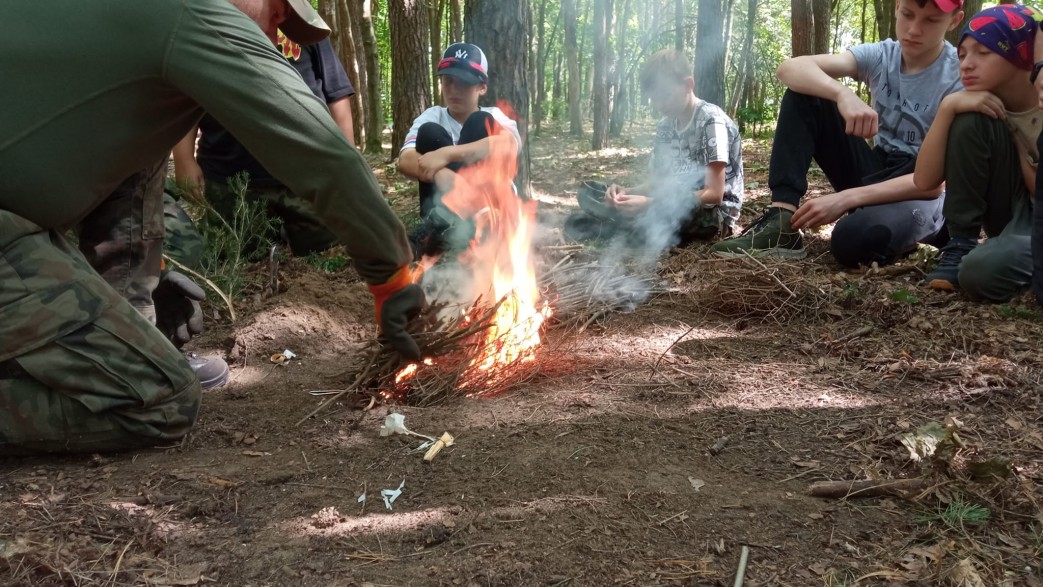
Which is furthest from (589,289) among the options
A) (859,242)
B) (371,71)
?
(371,71)

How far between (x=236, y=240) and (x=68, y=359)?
198 cm

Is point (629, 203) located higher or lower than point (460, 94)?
lower

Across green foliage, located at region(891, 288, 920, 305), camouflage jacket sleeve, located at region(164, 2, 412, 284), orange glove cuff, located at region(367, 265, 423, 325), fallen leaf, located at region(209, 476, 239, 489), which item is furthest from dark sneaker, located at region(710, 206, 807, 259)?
fallen leaf, located at region(209, 476, 239, 489)

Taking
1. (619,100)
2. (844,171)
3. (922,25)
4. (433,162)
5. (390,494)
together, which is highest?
(922,25)

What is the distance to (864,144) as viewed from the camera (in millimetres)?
4348

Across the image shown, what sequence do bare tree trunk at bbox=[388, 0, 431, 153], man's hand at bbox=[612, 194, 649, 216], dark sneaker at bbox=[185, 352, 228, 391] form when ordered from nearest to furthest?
dark sneaker at bbox=[185, 352, 228, 391] → man's hand at bbox=[612, 194, 649, 216] → bare tree trunk at bbox=[388, 0, 431, 153]

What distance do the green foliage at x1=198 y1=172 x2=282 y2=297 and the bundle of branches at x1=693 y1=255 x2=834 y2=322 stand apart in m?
2.54

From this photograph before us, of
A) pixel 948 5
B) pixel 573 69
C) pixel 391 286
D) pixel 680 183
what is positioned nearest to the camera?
pixel 391 286

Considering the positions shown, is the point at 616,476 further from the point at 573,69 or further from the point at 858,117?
the point at 573,69

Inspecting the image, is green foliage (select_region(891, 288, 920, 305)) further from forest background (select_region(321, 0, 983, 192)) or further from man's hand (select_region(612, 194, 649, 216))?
forest background (select_region(321, 0, 983, 192))

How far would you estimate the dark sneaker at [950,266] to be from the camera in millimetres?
3496

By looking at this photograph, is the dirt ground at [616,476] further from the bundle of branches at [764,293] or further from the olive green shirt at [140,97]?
the olive green shirt at [140,97]

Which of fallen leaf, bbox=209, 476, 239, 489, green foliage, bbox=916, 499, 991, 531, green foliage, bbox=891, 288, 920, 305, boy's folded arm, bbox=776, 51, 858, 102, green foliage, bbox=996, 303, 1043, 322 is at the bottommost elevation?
green foliage, bbox=891, 288, 920, 305

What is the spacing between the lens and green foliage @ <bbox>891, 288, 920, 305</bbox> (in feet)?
10.9
